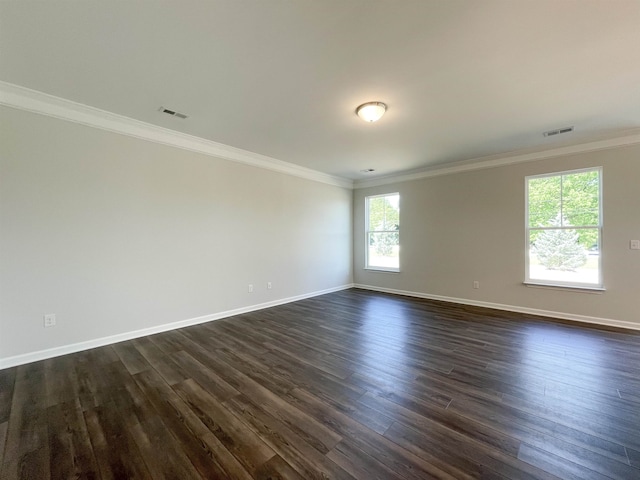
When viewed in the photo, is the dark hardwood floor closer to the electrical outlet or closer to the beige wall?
the electrical outlet

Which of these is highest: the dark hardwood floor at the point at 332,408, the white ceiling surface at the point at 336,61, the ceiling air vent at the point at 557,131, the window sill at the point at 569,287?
the white ceiling surface at the point at 336,61

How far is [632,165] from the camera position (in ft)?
11.9

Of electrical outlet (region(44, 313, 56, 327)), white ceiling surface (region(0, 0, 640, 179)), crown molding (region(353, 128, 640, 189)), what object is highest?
white ceiling surface (region(0, 0, 640, 179))

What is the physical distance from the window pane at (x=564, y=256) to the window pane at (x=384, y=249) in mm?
2438

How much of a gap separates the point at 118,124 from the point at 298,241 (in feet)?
10.9

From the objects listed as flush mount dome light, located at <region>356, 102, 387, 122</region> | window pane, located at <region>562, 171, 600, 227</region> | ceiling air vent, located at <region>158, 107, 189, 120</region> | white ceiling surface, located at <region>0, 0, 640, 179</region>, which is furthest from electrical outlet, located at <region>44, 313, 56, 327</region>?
window pane, located at <region>562, 171, 600, 227</region>

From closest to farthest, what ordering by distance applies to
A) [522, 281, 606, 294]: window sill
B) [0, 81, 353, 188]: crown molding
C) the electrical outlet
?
1. [0, 81, 353, 188]: crown molding
2. the electrical outlet
3. [522, 281, 606, 294]: window sill

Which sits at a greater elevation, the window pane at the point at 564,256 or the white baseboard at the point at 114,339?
the window pane at the point at 564,256

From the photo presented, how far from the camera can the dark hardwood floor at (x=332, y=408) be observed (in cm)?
146

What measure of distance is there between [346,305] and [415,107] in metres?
3.39

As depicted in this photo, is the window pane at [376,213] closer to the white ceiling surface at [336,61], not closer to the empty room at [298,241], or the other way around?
the empty room at [298,241]

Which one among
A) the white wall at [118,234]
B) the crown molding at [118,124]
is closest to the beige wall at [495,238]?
the white wall at [118,234]

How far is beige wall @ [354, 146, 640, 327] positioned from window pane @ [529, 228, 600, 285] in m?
0.14

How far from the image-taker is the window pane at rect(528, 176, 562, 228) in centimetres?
421
